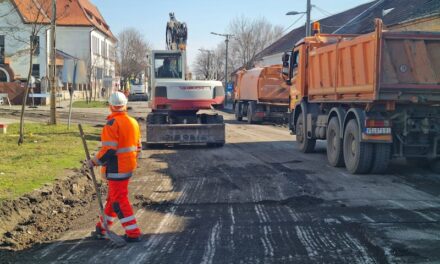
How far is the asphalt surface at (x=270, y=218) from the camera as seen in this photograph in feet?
18.9

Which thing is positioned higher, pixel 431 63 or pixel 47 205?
pixel 431 63

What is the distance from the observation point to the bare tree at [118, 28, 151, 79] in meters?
79.3

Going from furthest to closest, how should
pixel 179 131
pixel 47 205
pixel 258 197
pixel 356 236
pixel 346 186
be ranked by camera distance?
pixel 179 131
pixel 346 186
pixel 258 197
pixel 47 205
pixel 356 236

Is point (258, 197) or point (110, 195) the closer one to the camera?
point (110, 195)

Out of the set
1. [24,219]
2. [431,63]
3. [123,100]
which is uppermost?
[431,63]

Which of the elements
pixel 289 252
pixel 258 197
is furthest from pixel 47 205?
pixel 289 252

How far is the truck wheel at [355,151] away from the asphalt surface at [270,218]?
253 mm

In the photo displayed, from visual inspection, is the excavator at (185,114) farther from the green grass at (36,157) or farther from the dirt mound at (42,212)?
the dirt mound at (42,212)

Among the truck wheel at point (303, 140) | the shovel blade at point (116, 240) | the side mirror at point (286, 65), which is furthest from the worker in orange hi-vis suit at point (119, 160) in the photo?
the side mirror at point (286, 65)

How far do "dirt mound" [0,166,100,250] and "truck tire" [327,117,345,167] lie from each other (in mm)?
5575

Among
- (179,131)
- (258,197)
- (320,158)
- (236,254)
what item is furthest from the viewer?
(179,131)

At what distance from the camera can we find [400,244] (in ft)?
19.7

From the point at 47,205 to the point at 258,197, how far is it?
3.35 meters

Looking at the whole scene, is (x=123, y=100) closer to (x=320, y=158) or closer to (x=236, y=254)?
(x=236, y=254)
